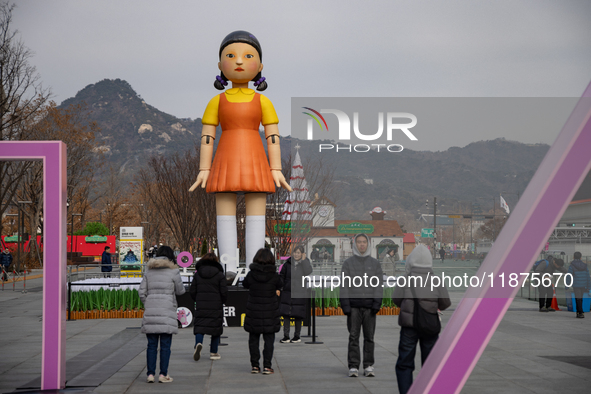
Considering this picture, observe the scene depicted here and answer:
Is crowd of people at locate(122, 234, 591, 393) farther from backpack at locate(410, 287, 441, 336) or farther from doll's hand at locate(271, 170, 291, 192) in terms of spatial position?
doll's hand at locate(271, 170, 291, 192)

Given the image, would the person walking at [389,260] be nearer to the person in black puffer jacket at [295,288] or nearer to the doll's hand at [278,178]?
the person in black puffer jacket at [295,288]

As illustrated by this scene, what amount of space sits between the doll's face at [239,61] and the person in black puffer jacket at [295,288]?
443 cm

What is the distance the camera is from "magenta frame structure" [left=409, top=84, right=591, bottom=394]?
425 centimetres

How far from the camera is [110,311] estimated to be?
52.1ft

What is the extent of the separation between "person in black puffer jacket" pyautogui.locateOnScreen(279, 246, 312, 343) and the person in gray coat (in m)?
3.36

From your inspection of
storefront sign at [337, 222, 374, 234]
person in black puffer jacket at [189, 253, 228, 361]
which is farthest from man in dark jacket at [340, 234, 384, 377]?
person in black puffer jacket at [189, 253, 228, 361]

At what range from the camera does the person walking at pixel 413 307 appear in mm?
6348

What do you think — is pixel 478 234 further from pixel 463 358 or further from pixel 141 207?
pixel 141 207

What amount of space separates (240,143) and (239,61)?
5.67 feet

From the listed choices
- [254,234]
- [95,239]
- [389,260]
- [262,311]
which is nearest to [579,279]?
[389,260]

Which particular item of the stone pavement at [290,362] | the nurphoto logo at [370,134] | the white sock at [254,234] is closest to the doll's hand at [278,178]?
the white sock at [254,234]

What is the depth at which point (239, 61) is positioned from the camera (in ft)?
44.4

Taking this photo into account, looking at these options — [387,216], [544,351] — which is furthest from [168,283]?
[544,351]

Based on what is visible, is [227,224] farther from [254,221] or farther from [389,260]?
[389,260]
